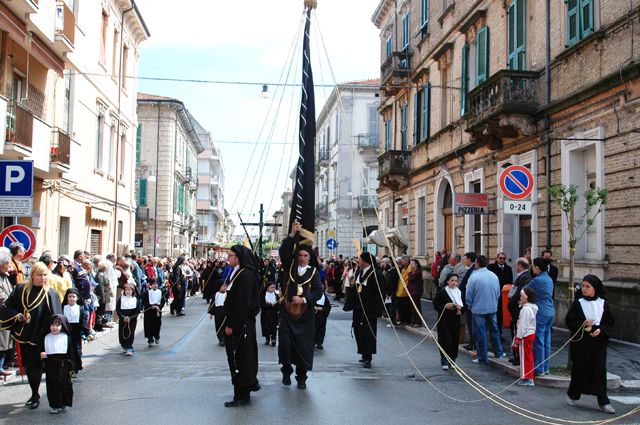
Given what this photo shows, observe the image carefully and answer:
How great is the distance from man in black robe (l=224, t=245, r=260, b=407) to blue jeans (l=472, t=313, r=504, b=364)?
4252 millimetres

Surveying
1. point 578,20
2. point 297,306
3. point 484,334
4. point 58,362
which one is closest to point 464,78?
point 578,20

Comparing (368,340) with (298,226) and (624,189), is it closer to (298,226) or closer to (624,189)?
(298,226)

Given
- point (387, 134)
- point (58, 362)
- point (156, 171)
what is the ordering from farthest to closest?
point (156, 171) < point (387, 134) < point (58, 362)

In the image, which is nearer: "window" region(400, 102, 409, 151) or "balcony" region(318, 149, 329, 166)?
"window" region(400, 102, 409, 151)

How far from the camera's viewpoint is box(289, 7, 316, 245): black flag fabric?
9.88m

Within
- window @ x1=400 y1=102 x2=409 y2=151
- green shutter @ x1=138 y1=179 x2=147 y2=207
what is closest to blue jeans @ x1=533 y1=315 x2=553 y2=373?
window @ x1=400 y1=102 x2=409 y2=151

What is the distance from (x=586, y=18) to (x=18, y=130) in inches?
528

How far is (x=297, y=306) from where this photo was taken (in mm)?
9727

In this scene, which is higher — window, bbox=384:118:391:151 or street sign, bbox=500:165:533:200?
window, bbox=384:118:391:151

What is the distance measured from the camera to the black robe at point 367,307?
11.2 meters

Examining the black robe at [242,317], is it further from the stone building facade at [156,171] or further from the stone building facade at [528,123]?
the stone building facade at [156,171]

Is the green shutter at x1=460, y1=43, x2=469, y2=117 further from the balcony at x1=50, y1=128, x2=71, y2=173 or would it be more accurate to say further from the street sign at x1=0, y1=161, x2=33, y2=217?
the street sign at x1=0, y1=161, x2=33, y2=217

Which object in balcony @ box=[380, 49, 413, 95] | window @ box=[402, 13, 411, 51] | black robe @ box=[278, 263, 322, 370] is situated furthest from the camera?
window @ box=[402, 13, 411, 51]

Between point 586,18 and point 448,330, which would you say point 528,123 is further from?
point 448,330
